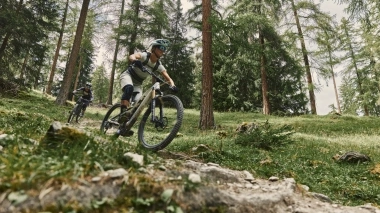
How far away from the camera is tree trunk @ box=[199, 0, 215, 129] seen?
45.5 feet

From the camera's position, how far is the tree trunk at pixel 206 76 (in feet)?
45.5

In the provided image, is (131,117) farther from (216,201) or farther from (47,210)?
(47,210)

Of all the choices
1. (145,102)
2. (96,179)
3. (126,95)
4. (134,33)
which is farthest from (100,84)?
(96,179)

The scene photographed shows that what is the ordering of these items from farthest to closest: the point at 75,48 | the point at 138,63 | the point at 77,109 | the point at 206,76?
the point at 75,48, the point at 77,109, the point at 206,76, the point at 138,63

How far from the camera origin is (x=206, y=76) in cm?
1382

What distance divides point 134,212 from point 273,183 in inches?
117

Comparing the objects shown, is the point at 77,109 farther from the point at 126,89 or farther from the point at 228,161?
the point at 228,161

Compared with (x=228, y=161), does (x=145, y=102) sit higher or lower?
higher

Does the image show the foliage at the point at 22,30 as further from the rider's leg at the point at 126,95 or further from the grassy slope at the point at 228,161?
the rider's leg at the point at 126,95

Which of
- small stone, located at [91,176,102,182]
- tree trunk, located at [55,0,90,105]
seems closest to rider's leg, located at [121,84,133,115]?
small stone, located at [91,176,102,182]

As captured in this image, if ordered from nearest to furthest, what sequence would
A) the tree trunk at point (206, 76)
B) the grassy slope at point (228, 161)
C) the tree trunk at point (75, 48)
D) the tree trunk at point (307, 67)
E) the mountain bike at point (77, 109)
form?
the grassy slope at point (228, 161), the tree trunk at point (206, 76), the mountain bike at point (77, 109), the tree trunk at point (75, 48), the tree trunk at point (307, 67)

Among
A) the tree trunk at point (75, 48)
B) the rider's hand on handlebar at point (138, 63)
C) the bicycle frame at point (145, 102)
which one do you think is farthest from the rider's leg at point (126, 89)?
the tree trunk at point (75, 48)

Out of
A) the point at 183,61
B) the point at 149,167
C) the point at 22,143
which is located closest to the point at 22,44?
the point at 183,61

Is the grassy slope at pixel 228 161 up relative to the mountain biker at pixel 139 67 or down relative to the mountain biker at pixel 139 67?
down
